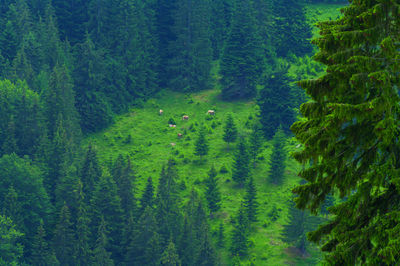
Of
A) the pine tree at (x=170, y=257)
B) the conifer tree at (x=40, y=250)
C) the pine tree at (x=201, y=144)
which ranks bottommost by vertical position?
the conifer tree at (x=40, y=250)

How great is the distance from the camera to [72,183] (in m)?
80.5

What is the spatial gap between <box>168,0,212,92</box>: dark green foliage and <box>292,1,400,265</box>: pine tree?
3877 inches

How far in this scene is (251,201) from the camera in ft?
260

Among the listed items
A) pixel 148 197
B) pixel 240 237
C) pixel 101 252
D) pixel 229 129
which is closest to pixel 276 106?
pixel 229 129

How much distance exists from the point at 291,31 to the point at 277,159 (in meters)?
34.1

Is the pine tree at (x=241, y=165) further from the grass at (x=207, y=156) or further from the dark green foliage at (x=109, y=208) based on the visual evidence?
the dark green foliage at (x=109, y=208)

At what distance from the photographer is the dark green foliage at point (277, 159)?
85.6m

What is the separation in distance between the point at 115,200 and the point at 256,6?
164 feet

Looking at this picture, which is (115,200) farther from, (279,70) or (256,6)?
(256,6)

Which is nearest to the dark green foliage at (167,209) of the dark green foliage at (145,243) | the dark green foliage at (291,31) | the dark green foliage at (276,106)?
the dark green foliage at (145,243)

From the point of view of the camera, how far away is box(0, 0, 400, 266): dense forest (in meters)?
74.9

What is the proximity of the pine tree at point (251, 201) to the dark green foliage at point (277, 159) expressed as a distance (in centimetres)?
815

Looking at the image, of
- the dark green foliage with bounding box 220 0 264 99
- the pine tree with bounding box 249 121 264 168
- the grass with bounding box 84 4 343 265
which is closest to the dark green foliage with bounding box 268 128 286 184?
the grass with bounding box 84 4 343 265

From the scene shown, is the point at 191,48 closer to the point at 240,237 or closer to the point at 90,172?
the point at 90,172
